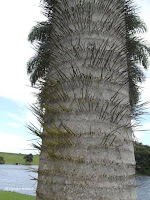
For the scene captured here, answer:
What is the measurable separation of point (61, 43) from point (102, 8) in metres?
0.48

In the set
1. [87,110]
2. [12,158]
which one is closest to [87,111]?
[87,110]

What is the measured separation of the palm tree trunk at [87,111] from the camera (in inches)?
47.9

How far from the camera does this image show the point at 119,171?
1.27 metres

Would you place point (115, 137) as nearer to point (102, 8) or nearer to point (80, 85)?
point (80, 85)

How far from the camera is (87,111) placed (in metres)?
1.36

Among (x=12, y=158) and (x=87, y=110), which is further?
(x=12, y=158)

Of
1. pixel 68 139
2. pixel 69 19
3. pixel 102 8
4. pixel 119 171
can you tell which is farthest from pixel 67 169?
pixel 102 8

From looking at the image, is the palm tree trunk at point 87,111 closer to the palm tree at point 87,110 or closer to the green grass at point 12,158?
the palm tree at point 87,110

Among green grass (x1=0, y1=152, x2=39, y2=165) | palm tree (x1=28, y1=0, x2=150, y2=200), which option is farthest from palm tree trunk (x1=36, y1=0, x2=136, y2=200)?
green grass (x1=0, y1=152, x2=39, y2=165)

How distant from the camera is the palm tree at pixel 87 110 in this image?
1218 millimetres

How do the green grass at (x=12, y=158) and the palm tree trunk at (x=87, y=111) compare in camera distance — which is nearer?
the palm tree trunk at (x=87, y=111)

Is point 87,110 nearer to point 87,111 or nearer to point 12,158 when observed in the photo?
point 87,111

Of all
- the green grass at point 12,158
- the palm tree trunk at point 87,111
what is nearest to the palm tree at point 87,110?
the palm tree trunk at point 87,111

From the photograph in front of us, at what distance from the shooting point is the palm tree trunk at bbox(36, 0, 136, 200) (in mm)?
1216
